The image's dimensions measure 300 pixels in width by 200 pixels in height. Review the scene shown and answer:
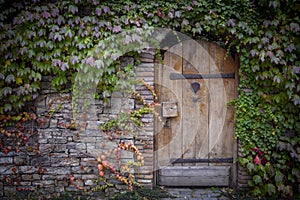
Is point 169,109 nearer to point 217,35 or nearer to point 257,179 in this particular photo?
point 217,35

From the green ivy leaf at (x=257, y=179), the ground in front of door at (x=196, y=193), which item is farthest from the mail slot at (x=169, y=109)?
the green ivy leaf at (x=257, y=179)

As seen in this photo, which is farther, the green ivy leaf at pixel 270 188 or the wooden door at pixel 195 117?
the wooden door at pixel 195 117

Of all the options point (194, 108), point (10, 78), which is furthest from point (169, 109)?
point (10, 78)

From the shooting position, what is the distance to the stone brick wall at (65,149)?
156 inches

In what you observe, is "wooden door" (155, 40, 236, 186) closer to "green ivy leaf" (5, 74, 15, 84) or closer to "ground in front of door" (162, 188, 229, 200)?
"ground in front of door" (162, 188, 229, 200)

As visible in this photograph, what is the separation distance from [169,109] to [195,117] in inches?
16.0

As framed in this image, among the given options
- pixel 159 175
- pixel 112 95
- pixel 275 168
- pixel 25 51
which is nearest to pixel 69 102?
pixel 112 95

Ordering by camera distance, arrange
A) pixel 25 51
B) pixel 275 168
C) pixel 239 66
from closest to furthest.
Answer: pixel 25 51, pixel 275 168, pixel 239 66

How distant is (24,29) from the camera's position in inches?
148

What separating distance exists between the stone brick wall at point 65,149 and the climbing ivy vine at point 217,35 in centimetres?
25

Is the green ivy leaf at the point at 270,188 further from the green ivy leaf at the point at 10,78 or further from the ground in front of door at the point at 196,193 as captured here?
the green ivy leaf at the point at 10,78

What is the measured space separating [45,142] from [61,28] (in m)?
1.52

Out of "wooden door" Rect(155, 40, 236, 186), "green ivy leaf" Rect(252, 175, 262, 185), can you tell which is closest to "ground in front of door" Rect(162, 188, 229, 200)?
"wooden door" Rect(155, 40, 236, 186)

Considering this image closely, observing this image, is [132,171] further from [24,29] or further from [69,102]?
[24,29]
